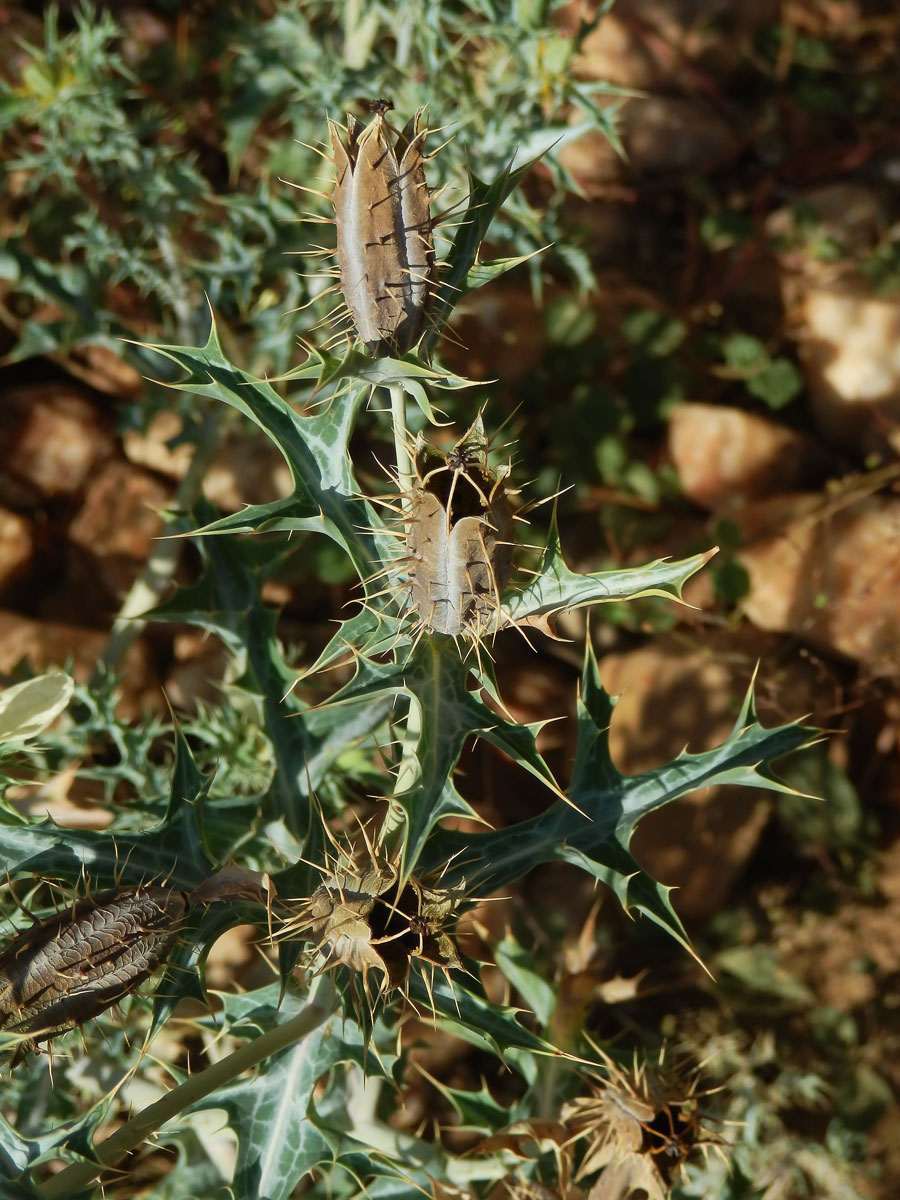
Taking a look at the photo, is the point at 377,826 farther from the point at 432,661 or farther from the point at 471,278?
the point at 471,278

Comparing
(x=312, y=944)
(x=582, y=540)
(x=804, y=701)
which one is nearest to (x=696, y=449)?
(x=582, y=540)

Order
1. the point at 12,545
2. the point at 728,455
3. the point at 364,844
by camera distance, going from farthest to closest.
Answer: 1. the point at 728,455
2. the point at 12,545
3. the point at 364,844

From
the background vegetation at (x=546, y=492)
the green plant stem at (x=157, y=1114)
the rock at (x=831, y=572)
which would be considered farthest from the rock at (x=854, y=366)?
the green plant stem at (x=157, y=1114)

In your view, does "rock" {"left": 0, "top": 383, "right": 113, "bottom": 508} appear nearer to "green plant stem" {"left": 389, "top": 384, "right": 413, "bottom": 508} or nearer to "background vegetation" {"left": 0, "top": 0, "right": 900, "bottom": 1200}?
"background vegetation" {"left": 0, "top": 0, "right": 900, "bottom": 1200}

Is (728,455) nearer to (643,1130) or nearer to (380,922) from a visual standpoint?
(643,1130)

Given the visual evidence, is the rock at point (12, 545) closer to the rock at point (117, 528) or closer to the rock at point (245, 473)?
the rock at point (117, 528)

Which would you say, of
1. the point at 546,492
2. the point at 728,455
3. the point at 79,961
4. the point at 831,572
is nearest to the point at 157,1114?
the point at 79,961

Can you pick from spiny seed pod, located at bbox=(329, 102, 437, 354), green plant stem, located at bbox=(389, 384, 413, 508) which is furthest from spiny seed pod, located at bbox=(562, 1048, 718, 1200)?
spiny seed pod, located at bbox=(329, 102, 437, 354)
